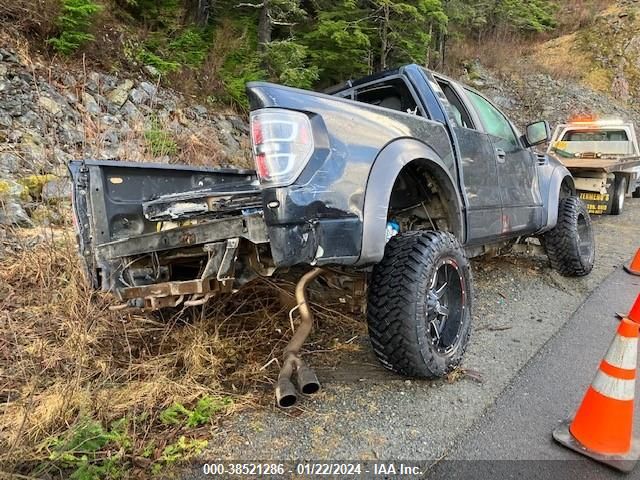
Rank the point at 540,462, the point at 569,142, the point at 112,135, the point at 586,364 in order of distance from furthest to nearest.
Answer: the point at 569,142 → the point at 112,135 → the point at 586,364 → the point at 540,462

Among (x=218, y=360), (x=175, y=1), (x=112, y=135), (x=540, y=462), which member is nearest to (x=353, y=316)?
(x=218, y=360)

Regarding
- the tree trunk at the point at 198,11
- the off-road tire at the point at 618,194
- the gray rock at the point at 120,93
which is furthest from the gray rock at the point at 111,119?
the off-road tire at the point at 618,194

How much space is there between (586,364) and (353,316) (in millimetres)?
1683

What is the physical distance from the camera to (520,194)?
162 inches

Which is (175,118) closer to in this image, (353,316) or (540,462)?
(353,316)

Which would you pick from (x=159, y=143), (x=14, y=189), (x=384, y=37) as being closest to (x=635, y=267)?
(x=159, y=143)

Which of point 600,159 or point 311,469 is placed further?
point 600,159

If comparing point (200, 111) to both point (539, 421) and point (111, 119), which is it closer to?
point (111, 119)

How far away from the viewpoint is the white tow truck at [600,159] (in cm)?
873

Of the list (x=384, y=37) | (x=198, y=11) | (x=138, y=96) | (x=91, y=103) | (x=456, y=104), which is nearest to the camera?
(x=456, y=104)

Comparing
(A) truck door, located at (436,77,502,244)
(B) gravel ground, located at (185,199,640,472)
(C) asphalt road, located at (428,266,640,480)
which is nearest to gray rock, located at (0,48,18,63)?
(A) truck door, located at (436,77,502,244)

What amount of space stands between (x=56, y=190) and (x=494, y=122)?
14.2ft

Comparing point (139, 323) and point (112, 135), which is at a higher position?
point (112, 135)

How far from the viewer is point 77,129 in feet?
15.7
